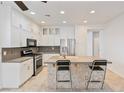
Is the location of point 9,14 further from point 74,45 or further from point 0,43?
point 74,45

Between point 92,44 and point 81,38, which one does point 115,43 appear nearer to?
point 81,38

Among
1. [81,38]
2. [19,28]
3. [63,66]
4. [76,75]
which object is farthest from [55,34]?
[63,66]

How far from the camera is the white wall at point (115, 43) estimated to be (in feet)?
20.3

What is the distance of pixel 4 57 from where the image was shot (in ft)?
A: 15.7

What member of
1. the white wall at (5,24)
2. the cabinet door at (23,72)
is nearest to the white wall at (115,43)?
the cabinet door at (23,72)

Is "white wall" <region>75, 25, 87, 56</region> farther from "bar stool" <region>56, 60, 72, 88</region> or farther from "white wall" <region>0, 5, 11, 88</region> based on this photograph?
"white wall" <region>0, 5, 11, 88</region>

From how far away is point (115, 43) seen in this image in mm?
6891

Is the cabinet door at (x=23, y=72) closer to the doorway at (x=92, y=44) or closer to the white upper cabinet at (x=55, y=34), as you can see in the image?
the white upper cabinet at (x=55, y=34)

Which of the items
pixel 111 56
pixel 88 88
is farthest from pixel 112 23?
pixel 88 88

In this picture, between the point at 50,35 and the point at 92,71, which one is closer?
the point at 92,71

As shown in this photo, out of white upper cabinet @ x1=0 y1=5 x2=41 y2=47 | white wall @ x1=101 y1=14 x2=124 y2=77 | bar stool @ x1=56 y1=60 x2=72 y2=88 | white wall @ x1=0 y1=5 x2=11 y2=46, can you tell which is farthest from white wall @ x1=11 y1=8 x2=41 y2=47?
white wall @ x1=101 y1=14 x2=124 y2=77

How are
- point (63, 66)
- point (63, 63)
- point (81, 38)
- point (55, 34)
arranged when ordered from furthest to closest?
1. point (55, 34)
2. point (81, 38)
3. point (63, 66)
4. point (63, 63)

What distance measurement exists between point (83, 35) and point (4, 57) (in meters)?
5.10

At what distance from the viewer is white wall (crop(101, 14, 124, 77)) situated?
6.18 meters
